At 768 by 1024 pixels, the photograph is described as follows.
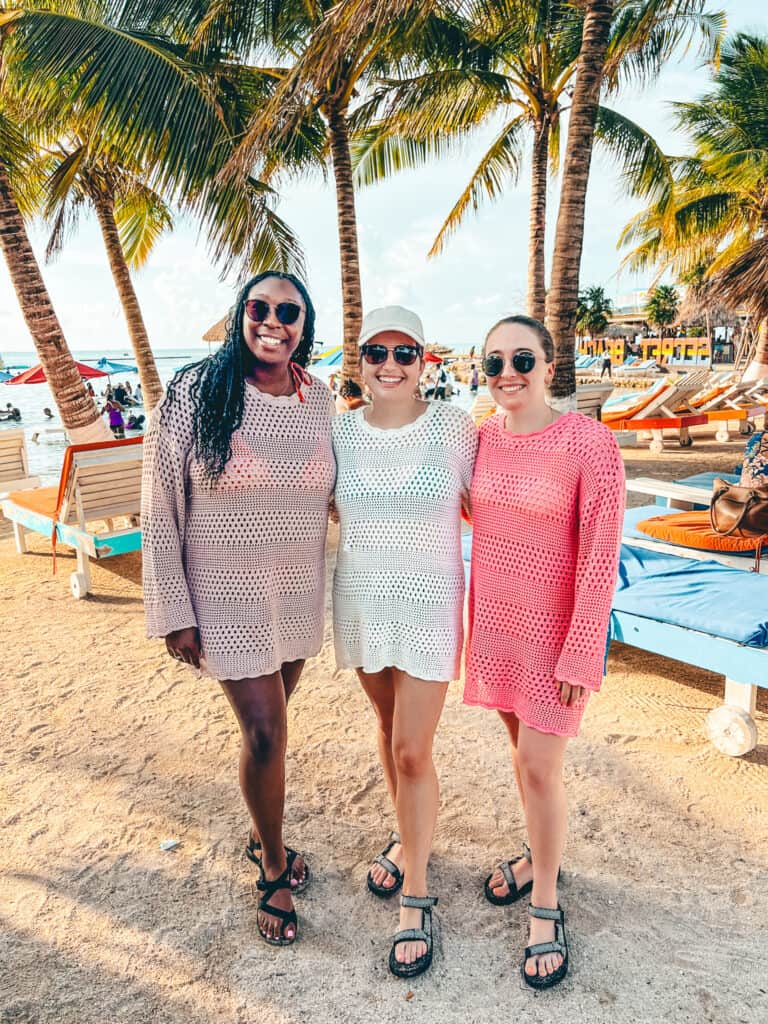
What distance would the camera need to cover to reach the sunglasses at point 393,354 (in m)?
2.35

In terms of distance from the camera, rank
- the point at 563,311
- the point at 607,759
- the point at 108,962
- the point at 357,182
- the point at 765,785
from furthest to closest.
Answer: the point at 357,182
the point at 563,311
the point at 607,759
the point at 765,785
the point at 108,962

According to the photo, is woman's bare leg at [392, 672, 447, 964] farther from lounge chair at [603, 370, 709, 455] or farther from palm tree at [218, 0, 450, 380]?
lounge chair at [603, 370, 709, 455]

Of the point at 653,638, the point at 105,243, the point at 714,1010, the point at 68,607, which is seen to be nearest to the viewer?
the point at 714,1010

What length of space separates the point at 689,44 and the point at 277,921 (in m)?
13.6

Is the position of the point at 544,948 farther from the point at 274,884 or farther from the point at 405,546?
the point at 405,546

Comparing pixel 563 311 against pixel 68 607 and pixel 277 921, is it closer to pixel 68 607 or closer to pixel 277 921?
pixel 68 607

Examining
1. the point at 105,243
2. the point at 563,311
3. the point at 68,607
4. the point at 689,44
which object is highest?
the point at 689,44

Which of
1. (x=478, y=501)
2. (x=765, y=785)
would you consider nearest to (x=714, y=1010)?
(x=765, y=785)

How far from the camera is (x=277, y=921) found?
239 cm

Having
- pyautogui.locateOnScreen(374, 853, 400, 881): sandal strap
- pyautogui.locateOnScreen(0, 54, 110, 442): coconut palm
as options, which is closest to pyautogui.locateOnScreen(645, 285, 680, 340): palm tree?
pyautogui.locateOnScreen(0, 54, 110, 442): coconut palm

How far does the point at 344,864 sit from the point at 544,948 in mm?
842

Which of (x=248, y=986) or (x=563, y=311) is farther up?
(x=563, y=311)

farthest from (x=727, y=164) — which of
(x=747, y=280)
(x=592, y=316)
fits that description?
(x=592, y=316)

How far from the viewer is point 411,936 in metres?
2.29
